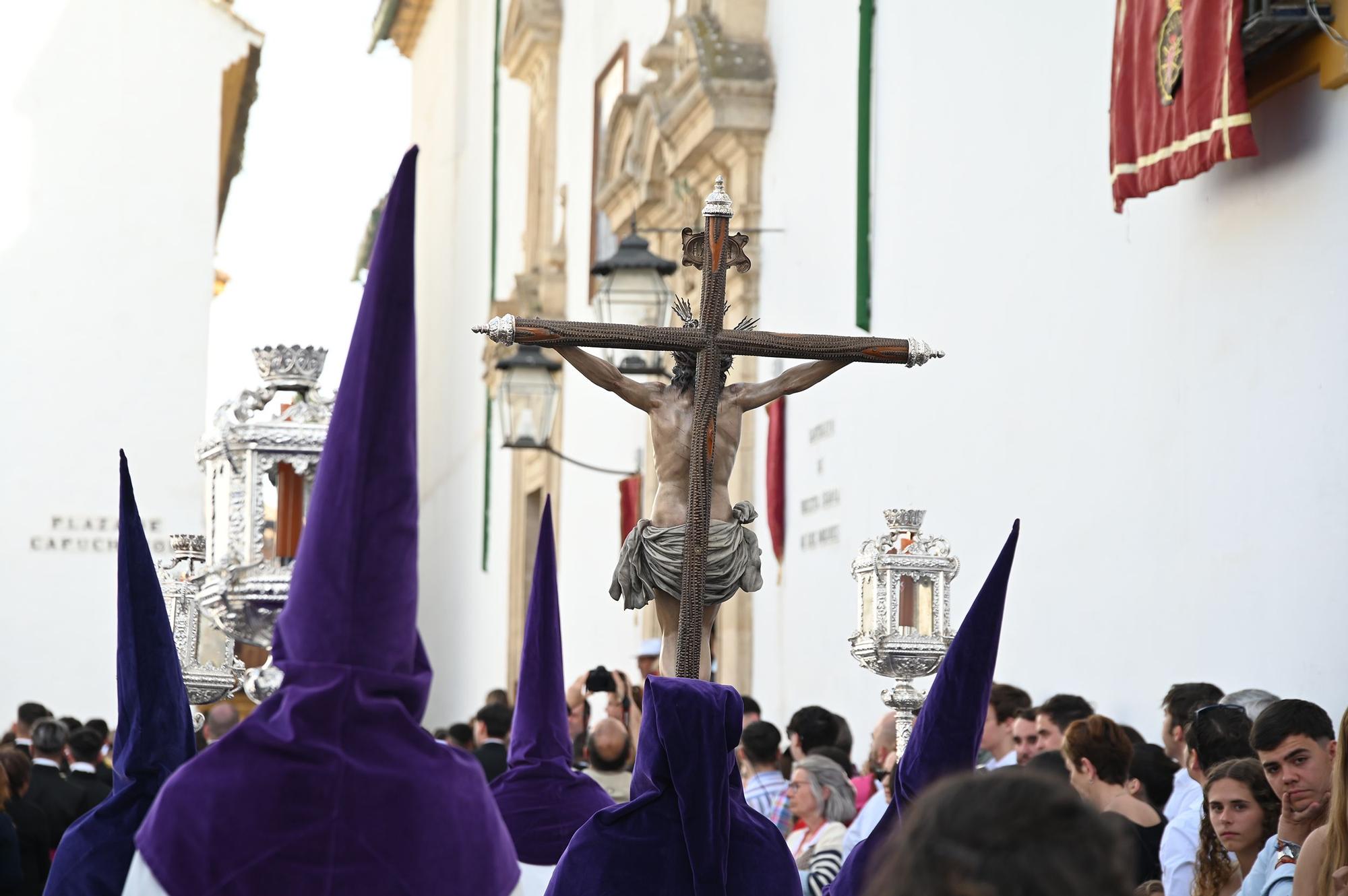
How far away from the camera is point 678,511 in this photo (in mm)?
4750

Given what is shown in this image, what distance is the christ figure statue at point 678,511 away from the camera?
182 inches

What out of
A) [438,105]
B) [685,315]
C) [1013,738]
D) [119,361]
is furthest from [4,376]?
[685,315]

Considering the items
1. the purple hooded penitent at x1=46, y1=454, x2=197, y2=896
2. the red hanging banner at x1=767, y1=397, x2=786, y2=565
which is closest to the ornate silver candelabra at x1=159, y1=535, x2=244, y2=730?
the purple hooded penitent at x1=46, y1=454, x2=197, y2=896

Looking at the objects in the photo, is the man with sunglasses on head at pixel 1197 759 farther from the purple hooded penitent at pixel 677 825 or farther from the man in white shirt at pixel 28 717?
the man in white shirt at pixel 28 717

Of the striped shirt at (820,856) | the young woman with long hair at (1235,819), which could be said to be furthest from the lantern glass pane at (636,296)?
the young woman with long hair at (1235,819)

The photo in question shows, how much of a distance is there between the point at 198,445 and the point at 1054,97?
15.3ft

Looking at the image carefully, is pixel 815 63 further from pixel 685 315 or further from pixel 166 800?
pixel 166 800

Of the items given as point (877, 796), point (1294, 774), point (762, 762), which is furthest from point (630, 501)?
point (1294, 774)

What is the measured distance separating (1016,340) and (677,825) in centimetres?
617

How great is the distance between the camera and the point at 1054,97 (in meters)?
9.58

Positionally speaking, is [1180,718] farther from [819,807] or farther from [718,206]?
[718,206]

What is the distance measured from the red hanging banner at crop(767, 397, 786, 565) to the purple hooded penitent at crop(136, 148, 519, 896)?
10499mm

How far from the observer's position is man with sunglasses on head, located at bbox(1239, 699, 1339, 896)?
4441 mm

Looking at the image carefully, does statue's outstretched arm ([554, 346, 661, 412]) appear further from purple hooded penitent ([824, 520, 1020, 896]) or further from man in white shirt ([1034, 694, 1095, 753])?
man in white shirt ([1034, 694, 1095, 753])
